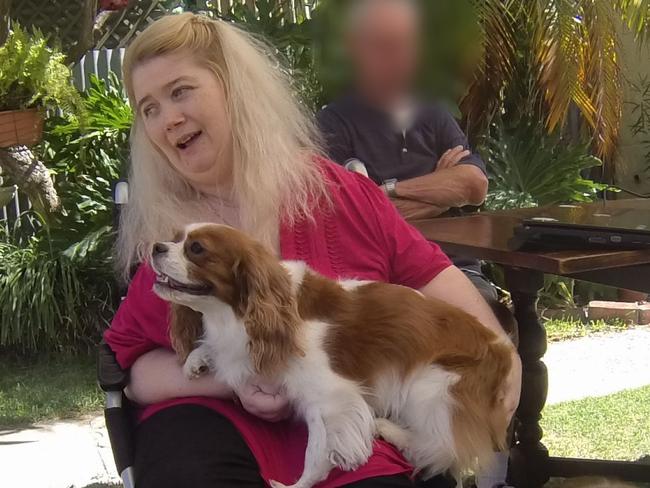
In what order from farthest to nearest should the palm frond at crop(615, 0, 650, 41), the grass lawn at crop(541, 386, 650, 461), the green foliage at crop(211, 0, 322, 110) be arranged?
the palm frond at crop(615, 0, 650, 41)
the green foliage at crop(211, 0, 322, 110)
the grass lawn at crop(541, 386, 650, 461)

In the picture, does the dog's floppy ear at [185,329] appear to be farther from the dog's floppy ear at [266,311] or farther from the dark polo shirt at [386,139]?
the dark polo shirt at [386,139]

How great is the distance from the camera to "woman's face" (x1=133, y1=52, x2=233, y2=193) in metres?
2.46

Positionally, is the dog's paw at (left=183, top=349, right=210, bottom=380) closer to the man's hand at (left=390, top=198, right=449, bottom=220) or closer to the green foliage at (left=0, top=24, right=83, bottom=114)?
the man's hand at (left=390, top=198, right=449, bottom=220)

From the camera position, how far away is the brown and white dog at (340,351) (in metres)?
2.08

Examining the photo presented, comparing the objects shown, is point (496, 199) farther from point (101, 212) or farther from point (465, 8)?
point (101, 212)

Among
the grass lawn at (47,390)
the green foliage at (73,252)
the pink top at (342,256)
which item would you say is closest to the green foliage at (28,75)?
the green foliage at (73,252)

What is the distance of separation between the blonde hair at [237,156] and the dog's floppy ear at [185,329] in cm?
27

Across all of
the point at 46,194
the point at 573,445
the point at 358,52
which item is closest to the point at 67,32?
the point at 46,194

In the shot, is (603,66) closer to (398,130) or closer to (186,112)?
(398,130)

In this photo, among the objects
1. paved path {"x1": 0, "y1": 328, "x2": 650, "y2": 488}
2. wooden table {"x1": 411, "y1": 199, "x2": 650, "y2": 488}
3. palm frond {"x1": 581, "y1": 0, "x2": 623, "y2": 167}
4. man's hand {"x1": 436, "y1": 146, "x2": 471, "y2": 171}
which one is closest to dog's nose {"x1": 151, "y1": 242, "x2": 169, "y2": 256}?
wooden table {"x1": 411, "y1": 199, "x2": 650, "y2": 488}

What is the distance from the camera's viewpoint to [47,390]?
5707 millimetres

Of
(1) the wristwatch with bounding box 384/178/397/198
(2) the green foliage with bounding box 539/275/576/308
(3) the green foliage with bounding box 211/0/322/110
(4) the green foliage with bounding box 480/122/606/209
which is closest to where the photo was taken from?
(1) the wristwatch with bounding box 384/178/397/198

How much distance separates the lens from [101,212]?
631 cm

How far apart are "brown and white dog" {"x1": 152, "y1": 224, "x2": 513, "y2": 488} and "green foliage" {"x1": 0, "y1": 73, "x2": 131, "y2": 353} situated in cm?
409
